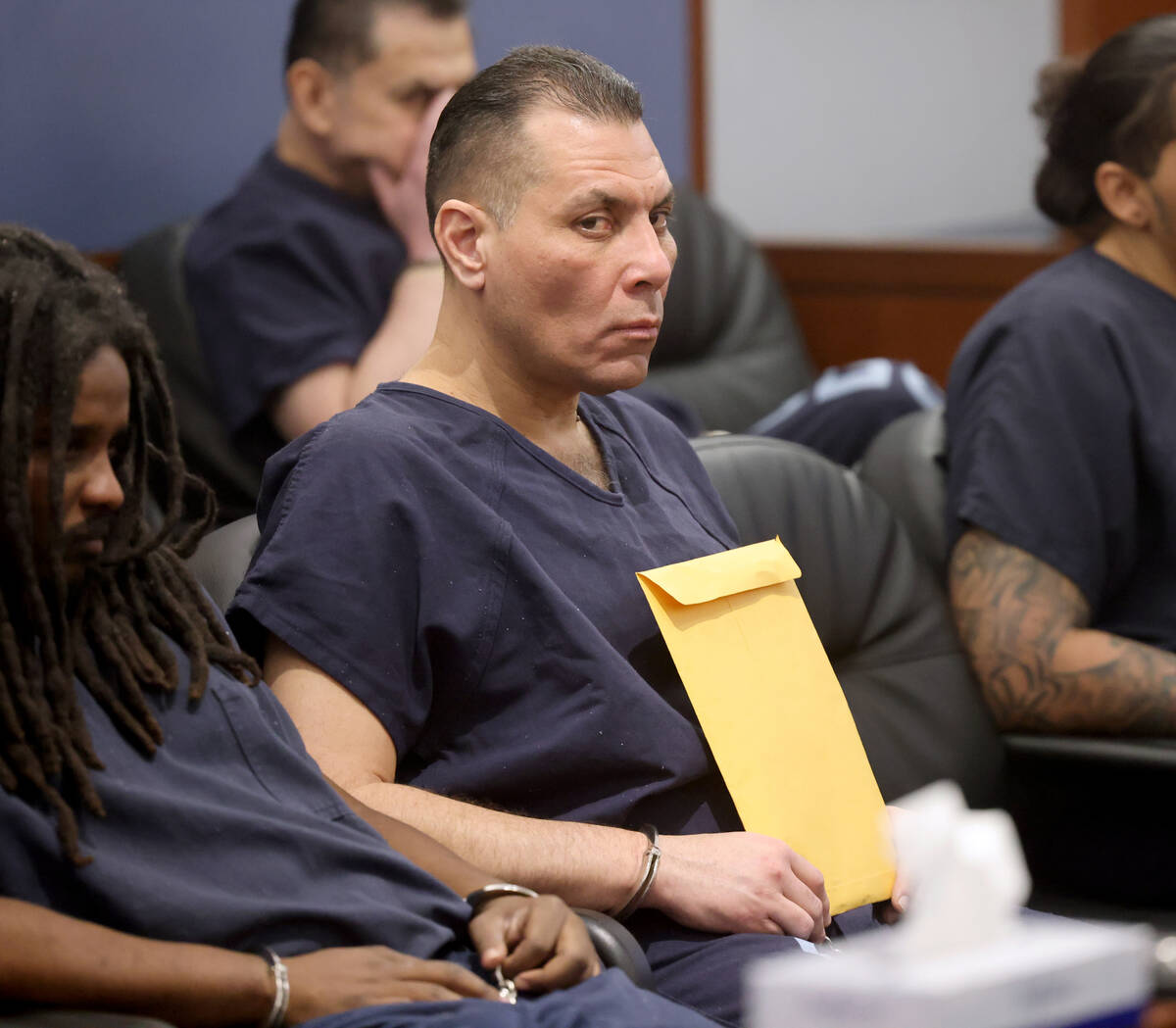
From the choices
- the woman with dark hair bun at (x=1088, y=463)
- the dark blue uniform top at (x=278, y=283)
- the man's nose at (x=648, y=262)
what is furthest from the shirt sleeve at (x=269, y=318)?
the man's nose at (x=648, y=262)

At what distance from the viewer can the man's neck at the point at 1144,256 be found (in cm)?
210

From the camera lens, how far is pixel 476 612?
1421 mm

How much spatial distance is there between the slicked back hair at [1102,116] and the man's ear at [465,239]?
0.97 meters

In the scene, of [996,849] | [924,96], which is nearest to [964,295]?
[924,96]

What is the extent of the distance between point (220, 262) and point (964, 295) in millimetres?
1724

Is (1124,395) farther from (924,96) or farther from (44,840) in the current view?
(924,96)

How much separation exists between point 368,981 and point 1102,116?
1525 mm

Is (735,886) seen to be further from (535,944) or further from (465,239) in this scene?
(465,239)

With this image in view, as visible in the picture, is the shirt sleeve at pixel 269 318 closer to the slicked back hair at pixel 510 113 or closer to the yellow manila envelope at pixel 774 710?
the slicked back hair at pixel 510 113

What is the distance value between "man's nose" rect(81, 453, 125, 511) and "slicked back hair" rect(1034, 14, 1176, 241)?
1.45m

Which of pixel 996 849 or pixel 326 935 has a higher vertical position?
pixel 996 849

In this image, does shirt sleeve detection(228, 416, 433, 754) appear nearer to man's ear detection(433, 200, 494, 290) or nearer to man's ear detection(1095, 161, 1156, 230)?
man's ear detection(433, 200, 494, 290)

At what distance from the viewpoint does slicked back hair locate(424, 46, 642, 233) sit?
5.08 feet

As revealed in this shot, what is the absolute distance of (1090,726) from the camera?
193cm
